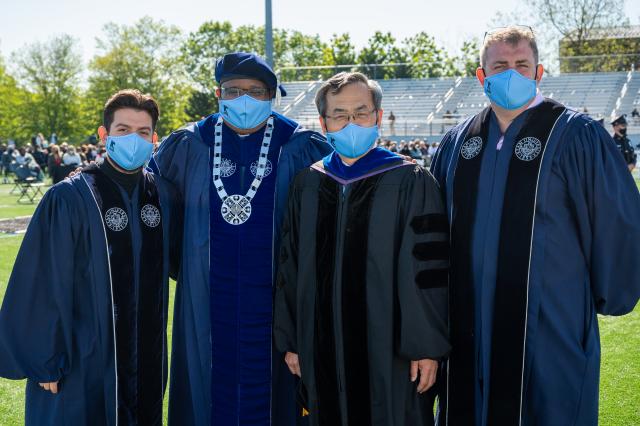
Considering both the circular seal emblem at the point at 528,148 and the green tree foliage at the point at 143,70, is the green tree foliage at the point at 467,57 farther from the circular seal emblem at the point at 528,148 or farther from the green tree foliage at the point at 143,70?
the circular seal emblem at the point at 528,148

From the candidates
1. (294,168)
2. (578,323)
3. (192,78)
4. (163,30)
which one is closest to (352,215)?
(294,168)

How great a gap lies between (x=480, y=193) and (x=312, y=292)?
2.75 ft

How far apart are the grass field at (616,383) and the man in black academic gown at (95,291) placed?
136cm

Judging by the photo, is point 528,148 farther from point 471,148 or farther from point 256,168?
point 256,168

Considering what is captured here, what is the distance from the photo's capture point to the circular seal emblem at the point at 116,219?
2865 mm

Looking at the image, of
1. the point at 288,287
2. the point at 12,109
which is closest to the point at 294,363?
the point at 288,287

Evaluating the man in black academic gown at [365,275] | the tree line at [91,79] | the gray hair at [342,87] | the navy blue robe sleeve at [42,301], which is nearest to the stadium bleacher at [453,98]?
the tree line at [91,79]

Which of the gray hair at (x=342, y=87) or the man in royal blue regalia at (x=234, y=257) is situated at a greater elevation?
the gray hair at (x=342, y=87)

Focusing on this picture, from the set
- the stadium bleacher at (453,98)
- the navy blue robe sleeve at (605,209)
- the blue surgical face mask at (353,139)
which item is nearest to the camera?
the navy blue robe sleeve at (605,209)

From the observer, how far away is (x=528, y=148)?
2.73 metres

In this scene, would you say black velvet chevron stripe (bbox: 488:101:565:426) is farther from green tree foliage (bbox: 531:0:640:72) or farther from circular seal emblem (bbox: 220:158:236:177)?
green tree foliage (bbox: 531:0:640:72)

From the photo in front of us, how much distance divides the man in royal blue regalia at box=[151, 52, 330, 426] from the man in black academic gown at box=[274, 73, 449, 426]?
1.32 ft

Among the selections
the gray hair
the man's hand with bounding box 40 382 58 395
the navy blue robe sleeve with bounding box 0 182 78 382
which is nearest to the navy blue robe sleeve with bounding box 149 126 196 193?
the navy blue robe sleeve with bounding box 0 182 78 382

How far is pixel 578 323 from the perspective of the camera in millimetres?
2652
